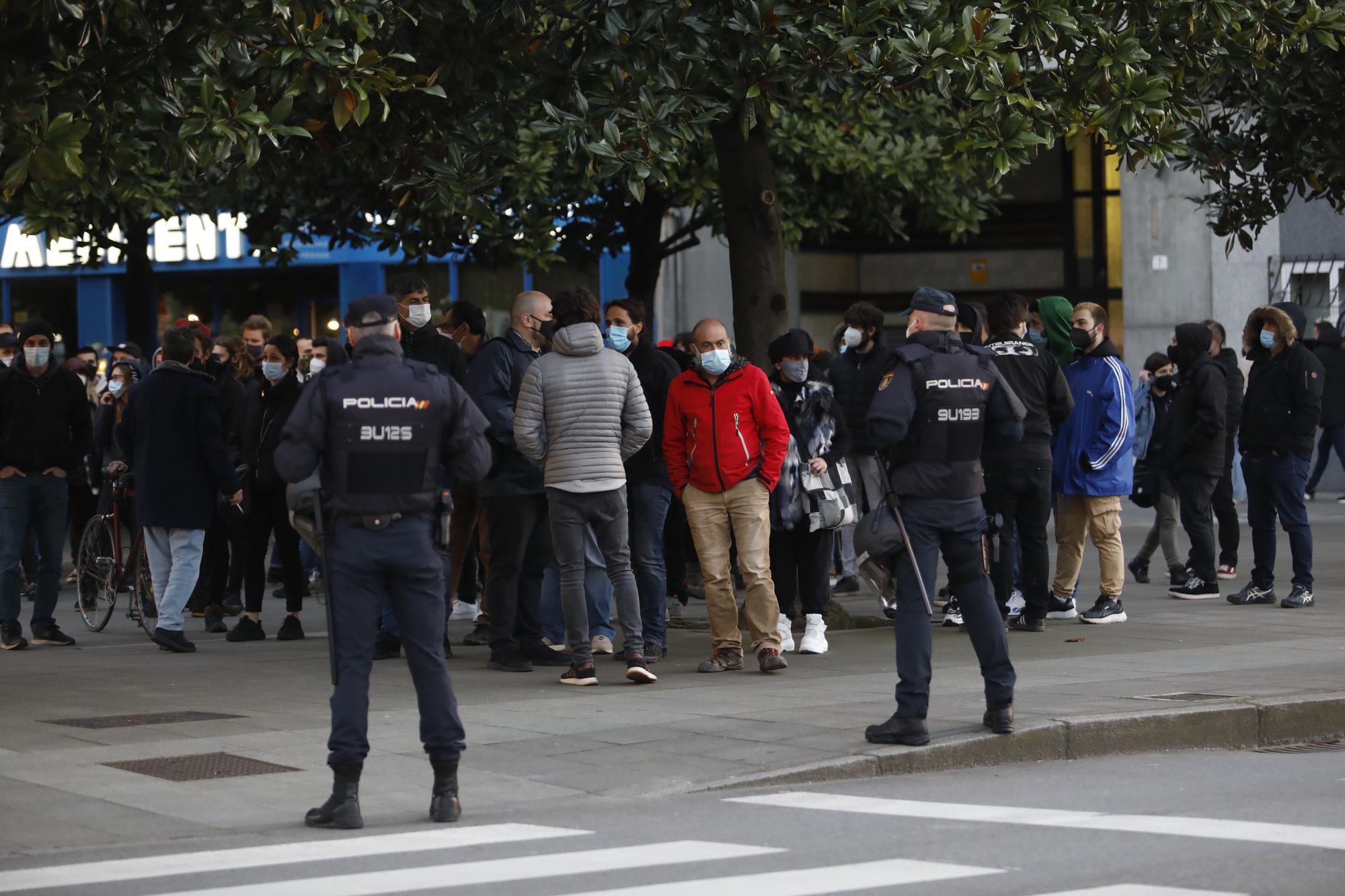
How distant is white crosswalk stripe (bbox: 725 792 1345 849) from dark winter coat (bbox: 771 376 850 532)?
3652mm

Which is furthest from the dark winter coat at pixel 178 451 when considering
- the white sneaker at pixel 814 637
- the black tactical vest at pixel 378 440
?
the black tactical vest at pixel 378 440

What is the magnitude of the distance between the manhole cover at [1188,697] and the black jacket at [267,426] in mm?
5489

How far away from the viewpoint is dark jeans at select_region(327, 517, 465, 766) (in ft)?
23.2

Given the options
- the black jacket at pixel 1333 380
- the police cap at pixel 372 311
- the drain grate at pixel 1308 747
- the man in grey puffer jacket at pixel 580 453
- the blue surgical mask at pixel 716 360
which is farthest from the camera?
the black jacket at pixel 1333 380

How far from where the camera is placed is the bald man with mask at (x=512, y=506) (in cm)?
1090

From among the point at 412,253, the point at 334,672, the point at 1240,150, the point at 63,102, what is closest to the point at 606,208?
the point at 412,253

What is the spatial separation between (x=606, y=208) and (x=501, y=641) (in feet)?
34.8

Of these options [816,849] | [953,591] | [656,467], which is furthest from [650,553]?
[816,849]

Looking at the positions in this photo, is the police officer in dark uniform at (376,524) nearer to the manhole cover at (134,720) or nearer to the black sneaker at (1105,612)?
the manhole cover at (134,720)

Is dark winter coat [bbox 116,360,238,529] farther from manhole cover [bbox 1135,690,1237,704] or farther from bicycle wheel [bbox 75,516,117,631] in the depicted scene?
manhole cover [bbox 1135,690,1237,704]

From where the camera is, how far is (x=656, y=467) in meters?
11.3

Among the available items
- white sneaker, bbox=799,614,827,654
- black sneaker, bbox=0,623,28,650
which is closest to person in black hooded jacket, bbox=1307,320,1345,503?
white sneaker, bbox=799,614,827,654

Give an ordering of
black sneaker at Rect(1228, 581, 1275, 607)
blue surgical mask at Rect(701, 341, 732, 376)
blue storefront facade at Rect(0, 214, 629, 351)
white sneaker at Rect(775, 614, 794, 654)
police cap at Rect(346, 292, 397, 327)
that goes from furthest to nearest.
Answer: blue storefront facade at Rect(0, 214, 629, 351), black sneaker at Rect(1228, 581, 1275, 607), white sneaker at Rect(775, 614, 794, 654), blue surgical mask at Rect(701, 341, 732, 376), police cap at Rect(346, 292, 397, 327)

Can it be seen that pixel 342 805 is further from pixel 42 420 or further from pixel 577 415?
pixel 42 420
